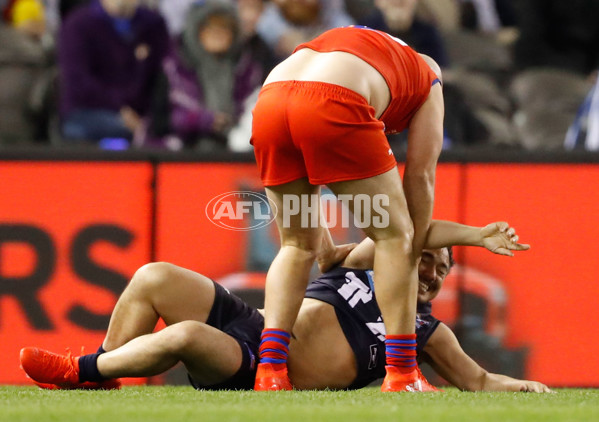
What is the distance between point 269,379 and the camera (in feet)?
12.3

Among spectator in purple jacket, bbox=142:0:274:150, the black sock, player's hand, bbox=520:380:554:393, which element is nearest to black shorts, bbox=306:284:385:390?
player's hand, bbox=520:380:554:393

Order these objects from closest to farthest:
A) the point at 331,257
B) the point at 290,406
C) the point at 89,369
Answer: the point at 290,406 → the point at 89,369 → the point at 331,257

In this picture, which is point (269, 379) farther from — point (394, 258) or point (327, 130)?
point (327, 130)

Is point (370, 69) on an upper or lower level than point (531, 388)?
upper

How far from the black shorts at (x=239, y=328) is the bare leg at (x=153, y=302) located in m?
0.07

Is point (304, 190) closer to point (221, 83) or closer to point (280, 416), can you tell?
point (280, 416)

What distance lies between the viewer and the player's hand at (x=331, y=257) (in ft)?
14.0

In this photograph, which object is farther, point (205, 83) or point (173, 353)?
point (205, 83)

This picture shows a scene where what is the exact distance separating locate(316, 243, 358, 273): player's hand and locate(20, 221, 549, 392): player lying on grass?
4 cm

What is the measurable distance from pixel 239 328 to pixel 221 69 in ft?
10.4

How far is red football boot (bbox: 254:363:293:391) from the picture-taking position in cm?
373

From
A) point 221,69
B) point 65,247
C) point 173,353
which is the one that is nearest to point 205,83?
point 221,69

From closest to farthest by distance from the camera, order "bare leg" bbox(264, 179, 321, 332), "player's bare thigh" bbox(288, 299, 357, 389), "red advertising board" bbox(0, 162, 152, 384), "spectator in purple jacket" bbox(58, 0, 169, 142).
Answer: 1. "bare leg" bbox(264, 179, 321, 332)
2. "player's bare thigh" bbox(288, 299, 357, 389)
3. "red advertising board" bbox(0, 162, 152, 384)
4. "spectator in purple jacket" bbox(58, 0, 169, 142)

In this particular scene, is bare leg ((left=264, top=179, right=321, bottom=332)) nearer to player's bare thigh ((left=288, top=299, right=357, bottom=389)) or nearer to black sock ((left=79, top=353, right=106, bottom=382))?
player's bare thigh ((left=288, top=299, right=357, bottom=389))
